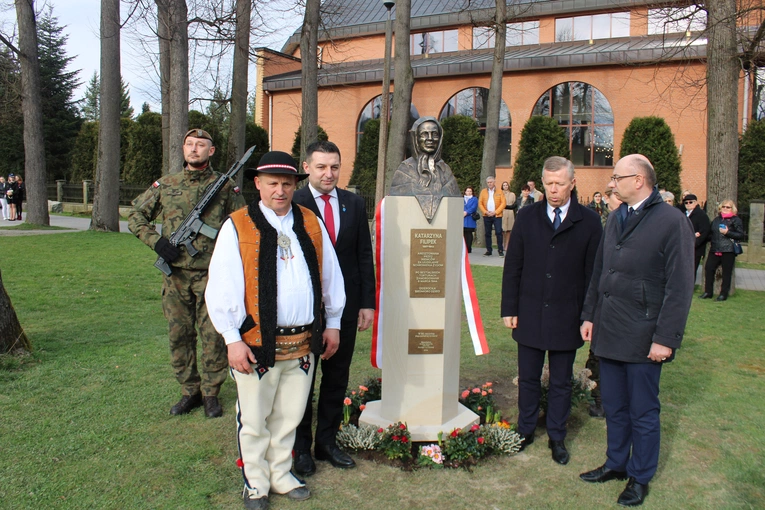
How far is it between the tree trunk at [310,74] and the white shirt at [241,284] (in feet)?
41.2

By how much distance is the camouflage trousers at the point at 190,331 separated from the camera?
16.0 ft

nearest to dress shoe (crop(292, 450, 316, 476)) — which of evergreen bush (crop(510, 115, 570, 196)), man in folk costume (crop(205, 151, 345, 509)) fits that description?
man in folk costume (crop(205, 151, 345, 509))

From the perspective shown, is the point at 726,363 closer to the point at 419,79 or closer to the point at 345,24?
the point at 419,79

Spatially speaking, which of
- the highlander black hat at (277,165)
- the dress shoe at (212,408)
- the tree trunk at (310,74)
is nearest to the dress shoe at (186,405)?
the dress shoe at (212,408)

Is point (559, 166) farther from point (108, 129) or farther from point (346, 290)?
point (108, 129)

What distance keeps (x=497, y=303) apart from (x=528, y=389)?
18.1ft

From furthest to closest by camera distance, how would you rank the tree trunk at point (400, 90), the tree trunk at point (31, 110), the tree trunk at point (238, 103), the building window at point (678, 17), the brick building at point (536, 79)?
the brick building at point (536, 79)
the tree trunk at point (31, 110)
the tree trunk at point (238, 103)
the tree trunk at point (400, 90)
the building window at point (678, 17)

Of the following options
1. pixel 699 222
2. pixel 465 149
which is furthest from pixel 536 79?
pixel 699 222

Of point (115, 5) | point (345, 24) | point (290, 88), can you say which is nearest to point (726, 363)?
point (115, 5)

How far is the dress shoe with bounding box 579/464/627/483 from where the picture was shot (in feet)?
13.6

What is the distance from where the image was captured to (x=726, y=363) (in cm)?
699

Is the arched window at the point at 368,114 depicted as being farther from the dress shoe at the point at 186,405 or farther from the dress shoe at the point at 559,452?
the dress shoe at the point at 559,452

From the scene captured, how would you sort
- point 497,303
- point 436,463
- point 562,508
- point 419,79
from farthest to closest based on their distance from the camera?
point 419,79, point 497,303, point 436,463, point 562,508

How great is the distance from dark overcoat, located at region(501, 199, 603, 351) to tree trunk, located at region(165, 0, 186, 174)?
12.3 meters
